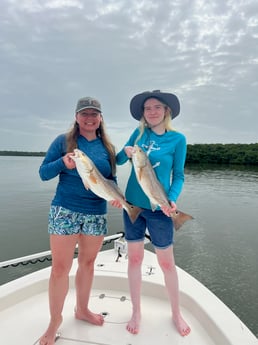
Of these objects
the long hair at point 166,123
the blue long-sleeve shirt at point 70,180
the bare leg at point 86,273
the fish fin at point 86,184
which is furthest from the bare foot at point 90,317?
the long hair at point 166,123

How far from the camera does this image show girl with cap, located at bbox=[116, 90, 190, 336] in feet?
8.57

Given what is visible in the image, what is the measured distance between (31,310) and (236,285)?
17.8 ft

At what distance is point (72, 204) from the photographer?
247 centimetres

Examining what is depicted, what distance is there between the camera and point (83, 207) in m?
2.50

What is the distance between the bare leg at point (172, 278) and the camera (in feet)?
8.70

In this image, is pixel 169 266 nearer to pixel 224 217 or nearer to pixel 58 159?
pixel 58 159

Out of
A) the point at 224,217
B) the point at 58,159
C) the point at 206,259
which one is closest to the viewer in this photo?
the point at 58,159

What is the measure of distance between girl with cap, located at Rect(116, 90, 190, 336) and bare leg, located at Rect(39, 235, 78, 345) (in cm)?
57

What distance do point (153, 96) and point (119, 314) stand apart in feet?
7.23

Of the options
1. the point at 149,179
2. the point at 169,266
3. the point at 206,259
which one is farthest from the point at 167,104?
the point at 206,259

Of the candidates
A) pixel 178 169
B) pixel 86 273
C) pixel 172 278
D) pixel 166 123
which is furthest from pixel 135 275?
pixel 166 123

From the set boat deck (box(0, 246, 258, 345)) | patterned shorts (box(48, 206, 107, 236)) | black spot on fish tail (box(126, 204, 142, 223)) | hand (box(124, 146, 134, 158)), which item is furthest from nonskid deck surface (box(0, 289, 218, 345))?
hand (box(124, 146, 134, 158))

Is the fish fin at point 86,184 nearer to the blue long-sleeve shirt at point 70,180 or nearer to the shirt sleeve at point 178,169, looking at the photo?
the blue long-sleeve shirt at point 70,180

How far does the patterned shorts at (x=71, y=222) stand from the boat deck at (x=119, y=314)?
3.20 feet
